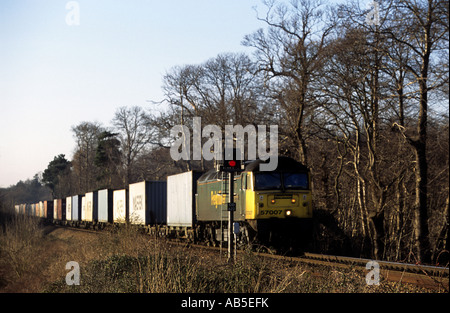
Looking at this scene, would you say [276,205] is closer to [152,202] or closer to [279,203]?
[279,203]

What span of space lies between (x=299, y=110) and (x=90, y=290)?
15.6 metres

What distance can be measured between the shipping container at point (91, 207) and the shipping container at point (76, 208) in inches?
167

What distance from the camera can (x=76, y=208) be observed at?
5038 centimetres

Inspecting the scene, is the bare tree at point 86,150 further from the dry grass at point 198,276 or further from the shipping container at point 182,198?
the dry grass at point 198,276

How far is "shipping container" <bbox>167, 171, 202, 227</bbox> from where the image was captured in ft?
76.1

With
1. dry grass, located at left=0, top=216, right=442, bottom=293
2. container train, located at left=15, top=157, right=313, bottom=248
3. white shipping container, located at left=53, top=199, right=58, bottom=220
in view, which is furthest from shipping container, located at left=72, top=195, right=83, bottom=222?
dry grass, located at left=0, top=216, right=442, bottom=293

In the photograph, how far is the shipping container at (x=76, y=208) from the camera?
162 ft

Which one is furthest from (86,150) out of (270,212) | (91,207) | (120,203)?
(270,212)

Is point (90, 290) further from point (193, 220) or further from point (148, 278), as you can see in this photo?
point (193, 220)

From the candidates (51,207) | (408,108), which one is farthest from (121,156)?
(408,108)

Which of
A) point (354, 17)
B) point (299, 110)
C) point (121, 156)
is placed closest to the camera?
point (354, 17)

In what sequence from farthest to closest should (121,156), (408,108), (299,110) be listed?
(121,156), (299,110), (408,108)

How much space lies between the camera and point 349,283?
8391 mm

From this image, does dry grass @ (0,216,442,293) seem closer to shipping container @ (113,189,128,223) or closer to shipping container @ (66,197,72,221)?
shipping container @ (113,189,128,223)
